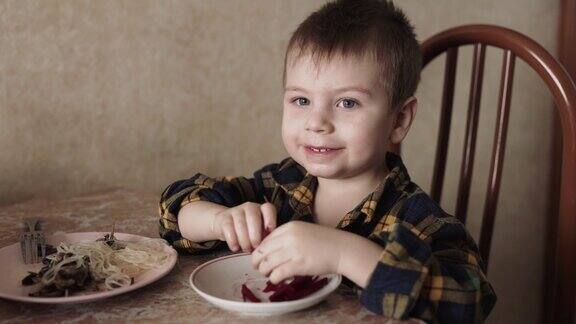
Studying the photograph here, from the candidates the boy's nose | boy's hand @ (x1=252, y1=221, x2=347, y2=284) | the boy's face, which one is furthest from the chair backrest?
boy's hand @ (x1=252, y1=221, x2=347, y2=284)

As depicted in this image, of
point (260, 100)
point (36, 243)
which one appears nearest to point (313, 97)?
point (36, 243)

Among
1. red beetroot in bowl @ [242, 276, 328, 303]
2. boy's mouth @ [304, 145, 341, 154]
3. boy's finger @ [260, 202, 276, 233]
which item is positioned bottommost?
red beetroot in bowl @ [242, 276, 328, 303]

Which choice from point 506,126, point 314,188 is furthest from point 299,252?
point 506,126

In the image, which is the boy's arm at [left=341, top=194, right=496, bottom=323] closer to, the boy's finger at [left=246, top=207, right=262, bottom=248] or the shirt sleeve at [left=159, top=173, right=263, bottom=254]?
the boy's finger at [left=246, top=207, right=262, bottom=248]

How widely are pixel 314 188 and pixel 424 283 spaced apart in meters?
0.42

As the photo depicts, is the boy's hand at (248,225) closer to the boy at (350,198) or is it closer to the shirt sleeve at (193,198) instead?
the boy at (350,198)

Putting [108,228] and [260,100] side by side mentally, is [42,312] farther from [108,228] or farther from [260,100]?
[260,100]

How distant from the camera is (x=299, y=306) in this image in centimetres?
69

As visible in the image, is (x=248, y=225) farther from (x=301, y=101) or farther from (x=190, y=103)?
(x=190, y=103)

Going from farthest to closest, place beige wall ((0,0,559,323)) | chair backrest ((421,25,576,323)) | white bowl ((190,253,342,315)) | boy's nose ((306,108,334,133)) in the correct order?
1. beige wall ((0,0,559,323))
2. chair backrest ((421,25,576,323))
3. boy's nose ((306,108,334,133))
4. white bowl ((190,253,342,315))

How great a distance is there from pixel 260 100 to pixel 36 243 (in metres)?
0.95

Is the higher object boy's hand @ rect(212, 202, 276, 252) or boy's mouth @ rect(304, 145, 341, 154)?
boy's mouth @ rect(304, 145, 341, 154)

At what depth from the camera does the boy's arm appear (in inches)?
28.2

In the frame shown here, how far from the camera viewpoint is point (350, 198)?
110 cm
